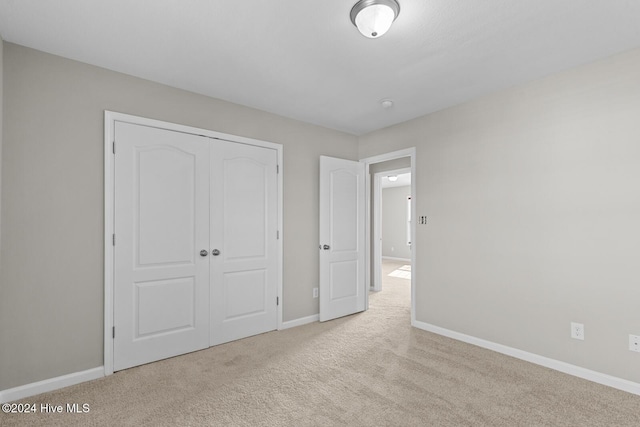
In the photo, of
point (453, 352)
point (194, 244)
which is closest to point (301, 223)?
point (194, 244)

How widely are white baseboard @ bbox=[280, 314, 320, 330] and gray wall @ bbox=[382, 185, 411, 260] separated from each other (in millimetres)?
6326

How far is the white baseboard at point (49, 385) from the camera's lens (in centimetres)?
214

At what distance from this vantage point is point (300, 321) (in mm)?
3762

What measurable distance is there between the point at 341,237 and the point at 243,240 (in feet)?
4.39

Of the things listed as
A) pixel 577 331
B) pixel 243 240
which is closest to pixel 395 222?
pixel 243 240

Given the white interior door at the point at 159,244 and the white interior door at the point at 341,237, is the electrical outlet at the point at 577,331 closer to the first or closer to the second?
the white interior door at the point at 341,237

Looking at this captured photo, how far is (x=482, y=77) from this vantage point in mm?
2707

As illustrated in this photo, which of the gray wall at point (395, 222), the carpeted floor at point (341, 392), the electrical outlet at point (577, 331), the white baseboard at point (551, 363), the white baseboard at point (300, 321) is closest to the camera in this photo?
the carpeted floor at point (341, 392)

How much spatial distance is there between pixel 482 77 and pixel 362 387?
2708 mm

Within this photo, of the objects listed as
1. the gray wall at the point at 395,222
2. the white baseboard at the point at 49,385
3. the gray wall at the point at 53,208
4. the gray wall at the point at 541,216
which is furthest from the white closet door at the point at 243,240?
the gray wall at the point at 395,222

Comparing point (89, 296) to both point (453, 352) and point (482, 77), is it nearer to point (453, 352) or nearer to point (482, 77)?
point (453, 352)

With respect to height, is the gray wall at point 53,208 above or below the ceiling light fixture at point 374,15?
below

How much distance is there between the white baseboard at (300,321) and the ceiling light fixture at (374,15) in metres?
3.00

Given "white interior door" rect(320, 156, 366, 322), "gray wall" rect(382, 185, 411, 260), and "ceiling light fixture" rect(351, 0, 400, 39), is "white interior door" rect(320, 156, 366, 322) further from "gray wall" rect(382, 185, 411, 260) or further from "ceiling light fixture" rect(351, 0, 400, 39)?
"gray wall" rect(382, 185, 411, 260)
